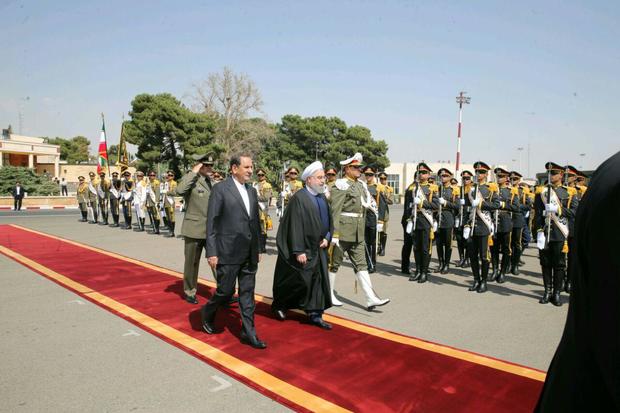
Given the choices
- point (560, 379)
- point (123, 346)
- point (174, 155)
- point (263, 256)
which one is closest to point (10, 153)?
point (174, 155)

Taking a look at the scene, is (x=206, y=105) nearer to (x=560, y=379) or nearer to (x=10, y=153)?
(x=10, y=153)

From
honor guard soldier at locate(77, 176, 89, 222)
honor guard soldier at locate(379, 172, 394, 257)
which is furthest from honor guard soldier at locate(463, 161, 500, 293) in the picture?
honor guard soldier at locate(77, 176, 89, 222)

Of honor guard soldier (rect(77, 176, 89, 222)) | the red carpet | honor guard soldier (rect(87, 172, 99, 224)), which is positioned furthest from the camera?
honor guard soldier (rect(77, 176, 89, 222))

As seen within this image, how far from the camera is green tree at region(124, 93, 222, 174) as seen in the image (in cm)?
3428

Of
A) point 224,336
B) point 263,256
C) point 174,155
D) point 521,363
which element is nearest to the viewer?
point 521,363

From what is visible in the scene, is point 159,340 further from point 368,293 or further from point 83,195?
point 83,195

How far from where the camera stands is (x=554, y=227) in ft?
21.3

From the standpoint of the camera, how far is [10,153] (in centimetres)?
4562

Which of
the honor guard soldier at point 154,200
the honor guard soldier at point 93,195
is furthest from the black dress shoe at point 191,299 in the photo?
the honor guard soldier at point 93,195

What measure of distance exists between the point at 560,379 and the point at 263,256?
377 inches

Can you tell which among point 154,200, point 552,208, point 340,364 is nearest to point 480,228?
point 552,208

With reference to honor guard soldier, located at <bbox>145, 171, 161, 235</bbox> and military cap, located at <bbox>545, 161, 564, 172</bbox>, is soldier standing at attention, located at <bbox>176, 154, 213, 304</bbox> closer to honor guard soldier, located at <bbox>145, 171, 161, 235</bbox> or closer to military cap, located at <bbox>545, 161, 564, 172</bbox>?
military cap, located at <bbox>545, 161, 564, 172</bbox>

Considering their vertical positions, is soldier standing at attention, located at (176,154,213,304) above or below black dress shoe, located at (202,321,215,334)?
above

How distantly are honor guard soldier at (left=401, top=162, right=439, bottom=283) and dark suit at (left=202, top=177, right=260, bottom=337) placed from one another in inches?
162
